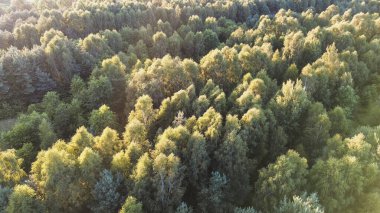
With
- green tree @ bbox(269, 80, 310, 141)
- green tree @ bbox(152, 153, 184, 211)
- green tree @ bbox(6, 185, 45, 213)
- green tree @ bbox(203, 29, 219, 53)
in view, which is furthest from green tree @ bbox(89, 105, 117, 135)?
green tree @ bbox(203, 29, 219, 53)

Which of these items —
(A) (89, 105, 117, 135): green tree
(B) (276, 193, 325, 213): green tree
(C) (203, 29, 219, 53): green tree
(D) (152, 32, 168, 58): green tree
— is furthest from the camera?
(C) (203, 29, 219, 53): green tree

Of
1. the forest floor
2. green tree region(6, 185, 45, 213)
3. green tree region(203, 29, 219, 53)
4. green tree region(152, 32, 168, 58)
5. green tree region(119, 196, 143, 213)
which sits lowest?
the forest floor

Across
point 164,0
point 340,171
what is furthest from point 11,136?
point 164,0

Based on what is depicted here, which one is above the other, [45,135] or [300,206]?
[300,206]

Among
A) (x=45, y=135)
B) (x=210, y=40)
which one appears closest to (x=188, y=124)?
(x=45, y=135)

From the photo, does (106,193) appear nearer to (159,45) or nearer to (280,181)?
(280,181)

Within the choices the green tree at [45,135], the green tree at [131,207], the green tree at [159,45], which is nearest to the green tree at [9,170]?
the green tree at [45,135]

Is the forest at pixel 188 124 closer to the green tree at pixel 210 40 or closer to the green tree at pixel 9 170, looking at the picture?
the green tree at pixel 9 170

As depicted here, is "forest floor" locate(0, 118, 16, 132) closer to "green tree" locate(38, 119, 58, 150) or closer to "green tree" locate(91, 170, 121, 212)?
"green tree" locate(38, 119, 58, 150)
